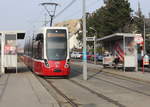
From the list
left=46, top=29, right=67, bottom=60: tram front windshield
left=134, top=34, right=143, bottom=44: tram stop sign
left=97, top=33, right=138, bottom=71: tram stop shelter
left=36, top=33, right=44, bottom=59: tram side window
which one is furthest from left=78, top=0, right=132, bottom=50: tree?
left=46, top=29, right=67, bottom=60: tram front windshield

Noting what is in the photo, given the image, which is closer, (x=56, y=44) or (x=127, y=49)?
(x=56, y=44)

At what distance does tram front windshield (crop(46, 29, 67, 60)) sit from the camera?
22969mm

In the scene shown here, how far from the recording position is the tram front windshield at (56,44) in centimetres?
2297

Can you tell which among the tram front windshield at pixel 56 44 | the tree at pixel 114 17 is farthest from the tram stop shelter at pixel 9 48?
the tree at pixel 114 17

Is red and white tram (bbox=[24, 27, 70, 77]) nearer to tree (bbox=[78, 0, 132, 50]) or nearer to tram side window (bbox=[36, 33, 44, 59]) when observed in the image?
tram side window (bbox=[36, 33, 44, 59])

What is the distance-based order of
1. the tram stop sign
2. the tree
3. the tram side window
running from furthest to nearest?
the tree
the tram stop sign
the tram side window

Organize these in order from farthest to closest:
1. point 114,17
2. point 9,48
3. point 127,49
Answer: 1. point 114,17
2. point 127,49
3. point 9,48

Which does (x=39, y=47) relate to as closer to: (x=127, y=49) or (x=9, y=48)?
(x=9, y=48)

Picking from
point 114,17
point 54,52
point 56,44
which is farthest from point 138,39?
point 114,17

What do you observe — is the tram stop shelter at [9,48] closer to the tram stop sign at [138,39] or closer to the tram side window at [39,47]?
the tram side window at [39,47]

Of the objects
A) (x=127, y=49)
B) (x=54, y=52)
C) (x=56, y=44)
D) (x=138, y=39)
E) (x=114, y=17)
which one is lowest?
(x=54, y=52)

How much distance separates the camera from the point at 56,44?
75.9 ft

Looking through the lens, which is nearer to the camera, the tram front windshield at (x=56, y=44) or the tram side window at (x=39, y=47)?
the tram front windshield at (x=56, y=44)

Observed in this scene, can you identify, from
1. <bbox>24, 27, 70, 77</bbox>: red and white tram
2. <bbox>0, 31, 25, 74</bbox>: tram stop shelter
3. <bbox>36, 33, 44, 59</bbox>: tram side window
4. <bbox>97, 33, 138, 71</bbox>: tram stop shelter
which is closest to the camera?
<bbox>24, 27, 70, 77</bbox>: red and white tram
